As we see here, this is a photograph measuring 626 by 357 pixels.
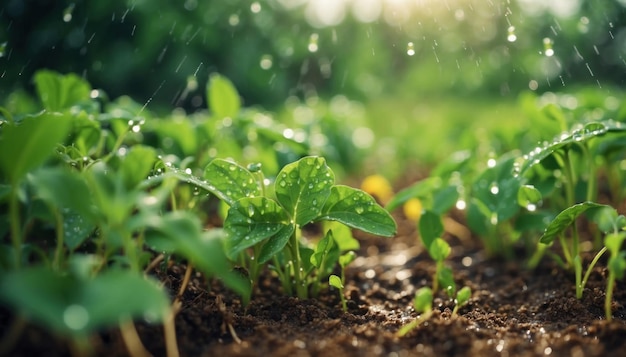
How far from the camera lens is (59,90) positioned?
1.82 meters

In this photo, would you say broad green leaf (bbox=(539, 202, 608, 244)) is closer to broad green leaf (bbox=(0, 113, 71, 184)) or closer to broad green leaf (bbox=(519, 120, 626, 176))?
broad green leaf (bbox=(519, 120, 626, 176))

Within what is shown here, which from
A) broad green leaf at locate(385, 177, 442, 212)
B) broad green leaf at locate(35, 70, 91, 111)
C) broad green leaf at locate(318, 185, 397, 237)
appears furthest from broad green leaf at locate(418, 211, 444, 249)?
broad green leaf at locate(35, 70, 91, 111)

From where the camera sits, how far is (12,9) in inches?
165

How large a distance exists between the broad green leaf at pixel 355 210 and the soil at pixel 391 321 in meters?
0.23

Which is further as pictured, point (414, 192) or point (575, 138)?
point (414, 192)

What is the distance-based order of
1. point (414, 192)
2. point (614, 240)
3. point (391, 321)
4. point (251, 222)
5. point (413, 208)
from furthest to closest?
point (413, 208), point (414, 192), point (391, 321), point (251, 222), point (614, 240)

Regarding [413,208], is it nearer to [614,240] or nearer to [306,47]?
[614,240]

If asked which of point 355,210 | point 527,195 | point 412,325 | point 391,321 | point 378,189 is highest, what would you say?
point 527,195

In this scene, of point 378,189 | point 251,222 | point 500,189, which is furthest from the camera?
point 378,189

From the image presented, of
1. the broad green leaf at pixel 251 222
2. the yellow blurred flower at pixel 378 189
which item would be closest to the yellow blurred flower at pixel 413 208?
the yellow blurred flower at pixel 378 189

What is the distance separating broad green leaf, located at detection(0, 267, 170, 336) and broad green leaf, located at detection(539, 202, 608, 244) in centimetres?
93

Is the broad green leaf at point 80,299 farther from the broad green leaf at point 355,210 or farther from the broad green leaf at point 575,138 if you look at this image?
the broad green leaf at point 575,138

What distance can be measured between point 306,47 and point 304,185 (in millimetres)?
3848

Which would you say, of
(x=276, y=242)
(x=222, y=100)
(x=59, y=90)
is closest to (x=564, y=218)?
(x=276, y=242)
